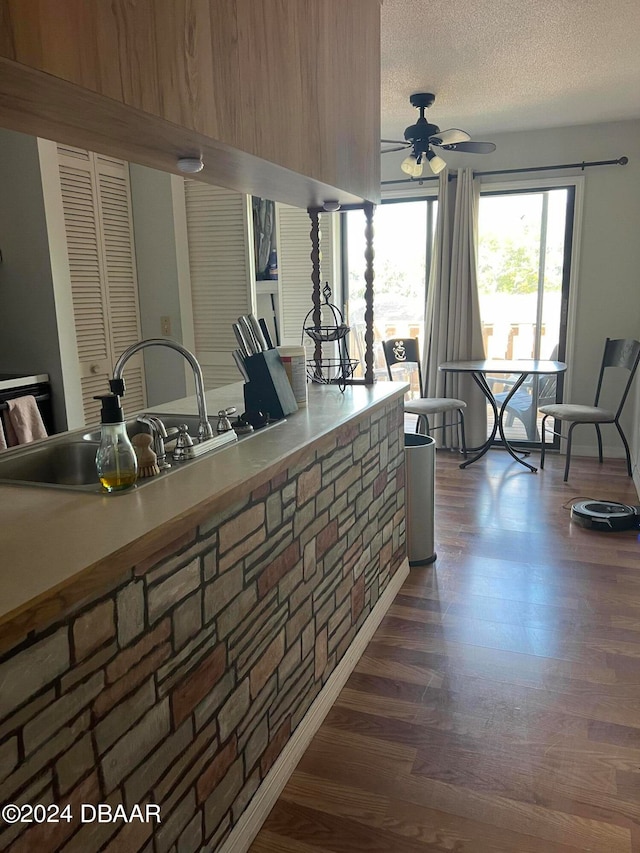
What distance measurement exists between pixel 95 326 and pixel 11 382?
28.5 inches

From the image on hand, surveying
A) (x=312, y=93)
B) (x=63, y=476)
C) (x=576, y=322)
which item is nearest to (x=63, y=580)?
(x=63, y=476)

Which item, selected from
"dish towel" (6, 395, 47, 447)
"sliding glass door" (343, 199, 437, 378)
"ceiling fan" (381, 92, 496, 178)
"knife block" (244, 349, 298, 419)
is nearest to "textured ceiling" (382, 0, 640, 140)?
"ceiling fan" (381, 92, 496, 178)

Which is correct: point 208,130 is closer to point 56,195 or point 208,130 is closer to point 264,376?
point 264,376

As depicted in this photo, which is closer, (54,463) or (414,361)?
Result: (54,463)

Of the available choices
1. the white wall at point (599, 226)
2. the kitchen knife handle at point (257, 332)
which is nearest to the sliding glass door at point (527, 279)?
the white wall at point (599, 226)

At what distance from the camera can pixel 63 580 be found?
37.0 inches

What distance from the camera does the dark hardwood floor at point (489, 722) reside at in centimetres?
162

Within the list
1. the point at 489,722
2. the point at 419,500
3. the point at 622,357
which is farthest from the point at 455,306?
the point at 489,722

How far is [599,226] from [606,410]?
55.5 inches

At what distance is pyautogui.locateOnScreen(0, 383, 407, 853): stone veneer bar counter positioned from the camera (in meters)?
0.95

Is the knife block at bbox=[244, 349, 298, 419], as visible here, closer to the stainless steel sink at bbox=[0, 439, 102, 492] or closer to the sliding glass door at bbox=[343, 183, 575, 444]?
the stainless steel sink at bbox=[0, 439, 102, 492]

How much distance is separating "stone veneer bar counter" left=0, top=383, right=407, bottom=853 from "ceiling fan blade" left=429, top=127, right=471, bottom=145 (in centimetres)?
223

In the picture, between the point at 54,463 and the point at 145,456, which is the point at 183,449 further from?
the point at 54,463

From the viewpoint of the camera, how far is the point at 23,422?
9.78 feet
